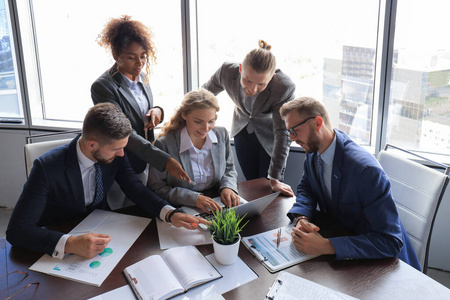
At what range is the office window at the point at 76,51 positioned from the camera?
3.18 m

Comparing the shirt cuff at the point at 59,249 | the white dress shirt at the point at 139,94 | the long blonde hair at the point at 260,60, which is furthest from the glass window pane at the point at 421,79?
the shirt cuff at the point at 59,249

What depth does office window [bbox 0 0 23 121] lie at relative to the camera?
10.8 feet

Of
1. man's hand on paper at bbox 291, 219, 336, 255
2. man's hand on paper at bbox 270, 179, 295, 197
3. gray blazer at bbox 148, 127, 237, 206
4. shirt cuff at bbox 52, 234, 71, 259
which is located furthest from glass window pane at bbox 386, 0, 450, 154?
shirt cuff at bbox 52, 234, 71, 259

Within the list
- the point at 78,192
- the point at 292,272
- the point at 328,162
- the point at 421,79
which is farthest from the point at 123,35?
the point at 421,79

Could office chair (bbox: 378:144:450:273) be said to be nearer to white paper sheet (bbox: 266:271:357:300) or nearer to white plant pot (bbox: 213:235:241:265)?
white paper sheet (bbox: 266:271:357:300)

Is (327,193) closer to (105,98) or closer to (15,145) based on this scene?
(105,98)

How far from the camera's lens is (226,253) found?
1.27 m

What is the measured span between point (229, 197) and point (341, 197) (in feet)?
1.74

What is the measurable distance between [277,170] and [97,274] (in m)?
1.22

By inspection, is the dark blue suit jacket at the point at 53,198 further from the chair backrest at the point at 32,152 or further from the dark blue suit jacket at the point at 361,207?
the dark blue suit jacket at the point at 361,207

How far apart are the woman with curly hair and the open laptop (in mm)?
216

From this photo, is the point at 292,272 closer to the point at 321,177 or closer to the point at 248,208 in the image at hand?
the point at 248,208

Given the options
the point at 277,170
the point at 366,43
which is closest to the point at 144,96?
the point at 277,170

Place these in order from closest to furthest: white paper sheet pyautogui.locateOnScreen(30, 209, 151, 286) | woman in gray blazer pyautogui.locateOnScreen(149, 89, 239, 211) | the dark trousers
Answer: white paper sheet pyautogui.locateOnScreen(30, 209, 151, 286) → woman in gray blazer pyautogui.locateOnScreen(149, 89, 239, 211) → the dark trousers
